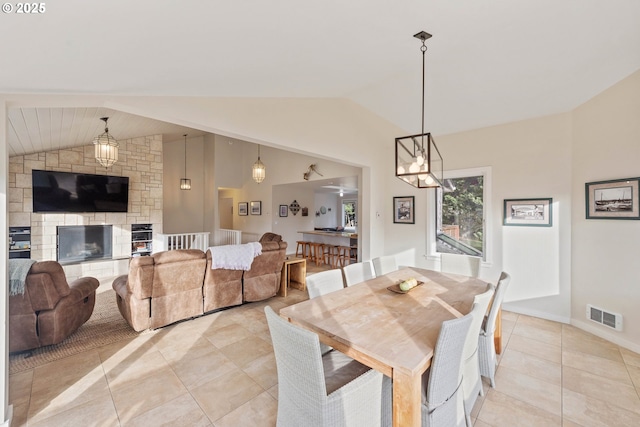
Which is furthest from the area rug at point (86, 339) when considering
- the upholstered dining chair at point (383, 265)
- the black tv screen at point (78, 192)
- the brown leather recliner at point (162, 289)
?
the upholstered dining chair at point (383, 265)

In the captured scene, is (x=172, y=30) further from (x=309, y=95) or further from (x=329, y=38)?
(x=309, y=95)

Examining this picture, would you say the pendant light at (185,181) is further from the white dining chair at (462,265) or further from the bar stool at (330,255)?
the white dining chair at (462,265)

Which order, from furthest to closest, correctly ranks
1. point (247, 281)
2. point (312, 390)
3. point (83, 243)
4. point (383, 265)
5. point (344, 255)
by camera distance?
point (344, 255)
point (83, 243)
point (247, 281)
point (383, 265)
point (312, 390)

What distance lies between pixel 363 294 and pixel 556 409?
5.24ft

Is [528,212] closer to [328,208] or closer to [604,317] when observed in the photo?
[604,317]

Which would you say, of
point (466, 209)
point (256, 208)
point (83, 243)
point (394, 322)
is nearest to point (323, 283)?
point (394, 322)

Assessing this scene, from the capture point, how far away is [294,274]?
5227 mm

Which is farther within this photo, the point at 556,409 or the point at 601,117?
the point at 601,117

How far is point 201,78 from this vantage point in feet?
7.47

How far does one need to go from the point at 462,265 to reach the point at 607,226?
64.5 inches

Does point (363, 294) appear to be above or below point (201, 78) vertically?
below

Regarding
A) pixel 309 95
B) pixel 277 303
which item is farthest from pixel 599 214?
pixel 277 303

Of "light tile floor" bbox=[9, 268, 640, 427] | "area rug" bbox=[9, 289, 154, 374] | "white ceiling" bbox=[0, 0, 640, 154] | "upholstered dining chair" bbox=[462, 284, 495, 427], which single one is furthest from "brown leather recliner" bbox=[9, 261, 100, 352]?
"upholstered dining chair" bbox=[462, 284, 495, 427]

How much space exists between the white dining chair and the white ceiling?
6.95 ft
